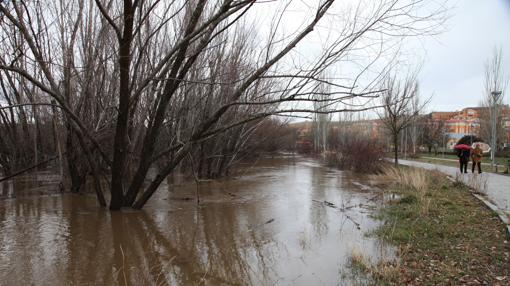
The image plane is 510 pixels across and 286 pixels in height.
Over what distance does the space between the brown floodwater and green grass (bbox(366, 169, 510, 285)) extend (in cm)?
48

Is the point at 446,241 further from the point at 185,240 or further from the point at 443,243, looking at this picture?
the point at 185,240

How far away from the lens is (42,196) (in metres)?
11.5

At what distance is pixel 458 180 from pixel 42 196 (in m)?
13.0

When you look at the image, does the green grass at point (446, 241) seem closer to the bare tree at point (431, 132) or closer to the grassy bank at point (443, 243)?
the grassy bank at point (443, 243)

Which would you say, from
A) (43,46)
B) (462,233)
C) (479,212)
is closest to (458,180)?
(479,212)

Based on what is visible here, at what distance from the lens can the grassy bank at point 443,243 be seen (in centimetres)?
486

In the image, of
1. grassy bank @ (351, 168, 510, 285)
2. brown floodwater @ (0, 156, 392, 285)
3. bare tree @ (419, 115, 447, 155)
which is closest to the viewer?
grassy bank @ (351, 168, 510, 285)

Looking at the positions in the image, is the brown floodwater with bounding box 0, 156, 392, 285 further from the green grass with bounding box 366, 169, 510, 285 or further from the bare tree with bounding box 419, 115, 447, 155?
the bare tree with bounding box 419, 115, 447, 155

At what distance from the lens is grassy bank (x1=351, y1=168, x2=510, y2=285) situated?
15.9 feet

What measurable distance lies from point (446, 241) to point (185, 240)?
4.40m

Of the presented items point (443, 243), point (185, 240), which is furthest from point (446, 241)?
point (185, 240)

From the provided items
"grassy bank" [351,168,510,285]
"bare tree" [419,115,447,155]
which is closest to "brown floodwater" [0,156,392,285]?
"grassy bank" [351,168,510,285]

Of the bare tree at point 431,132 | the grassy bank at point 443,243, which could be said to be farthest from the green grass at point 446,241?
the bare tree at point 431,132

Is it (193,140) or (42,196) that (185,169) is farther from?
(193,140)
